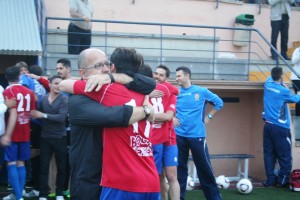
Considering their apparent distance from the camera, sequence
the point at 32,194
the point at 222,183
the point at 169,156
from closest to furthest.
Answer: the point at 169,156 < the point at 32,194 < the point at 222,183

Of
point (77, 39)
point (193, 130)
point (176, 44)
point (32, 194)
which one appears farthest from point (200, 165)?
point (176, 44)

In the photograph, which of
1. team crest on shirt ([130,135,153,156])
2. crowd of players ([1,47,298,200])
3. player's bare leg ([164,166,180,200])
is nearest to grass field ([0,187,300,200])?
crowd of players ([1,47,298,200])

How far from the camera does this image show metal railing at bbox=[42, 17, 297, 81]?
10336mm

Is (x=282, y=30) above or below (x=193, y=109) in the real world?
above

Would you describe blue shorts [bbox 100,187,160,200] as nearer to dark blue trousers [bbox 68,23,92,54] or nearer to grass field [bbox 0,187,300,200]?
grass field [bbox 0,187,300,200]

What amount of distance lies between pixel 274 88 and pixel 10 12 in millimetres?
5230

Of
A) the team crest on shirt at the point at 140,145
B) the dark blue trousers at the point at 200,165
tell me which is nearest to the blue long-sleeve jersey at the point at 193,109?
the dark blue trousers at the point at 200,165

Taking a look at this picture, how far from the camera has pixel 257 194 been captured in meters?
9.20

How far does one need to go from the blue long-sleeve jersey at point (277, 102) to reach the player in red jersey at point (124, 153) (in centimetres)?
656

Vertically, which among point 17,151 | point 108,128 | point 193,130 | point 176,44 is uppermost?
point 108,128

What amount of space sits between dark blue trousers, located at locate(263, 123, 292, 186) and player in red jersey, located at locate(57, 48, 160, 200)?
6591 mm

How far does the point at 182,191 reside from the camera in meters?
7.84

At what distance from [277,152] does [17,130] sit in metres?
5.04

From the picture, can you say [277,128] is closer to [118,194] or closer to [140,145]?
[140,145]
